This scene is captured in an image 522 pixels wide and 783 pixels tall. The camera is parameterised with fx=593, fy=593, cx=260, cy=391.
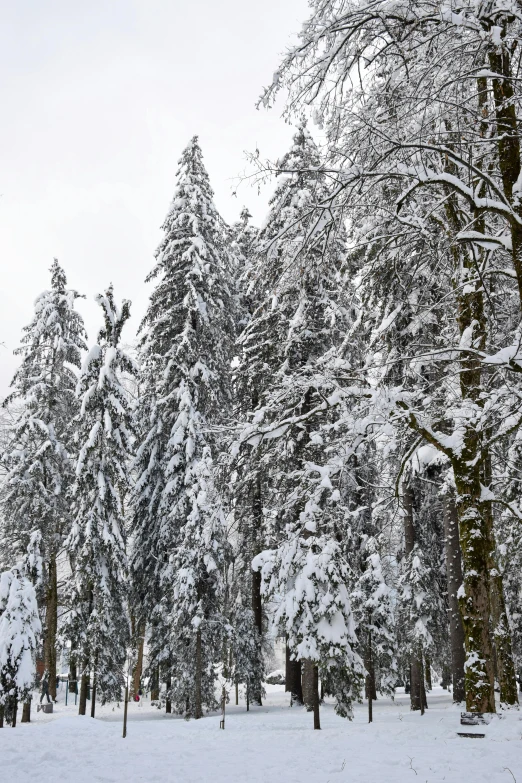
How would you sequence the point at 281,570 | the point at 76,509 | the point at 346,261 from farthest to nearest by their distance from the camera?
the point at 76,509 → the point at 281,570 → the point at 346,261

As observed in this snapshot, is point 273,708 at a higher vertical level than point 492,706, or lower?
lower

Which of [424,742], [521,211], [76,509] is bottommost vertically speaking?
[424,742]

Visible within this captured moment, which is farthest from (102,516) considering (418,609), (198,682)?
(418,609)

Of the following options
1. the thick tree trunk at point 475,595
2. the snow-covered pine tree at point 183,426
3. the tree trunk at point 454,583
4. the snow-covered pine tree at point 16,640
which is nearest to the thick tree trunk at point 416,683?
the tree trunk at point 454,583

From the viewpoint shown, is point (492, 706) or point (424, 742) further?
point (424, 742)

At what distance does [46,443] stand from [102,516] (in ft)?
15.8

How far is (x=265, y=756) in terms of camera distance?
8164 mm

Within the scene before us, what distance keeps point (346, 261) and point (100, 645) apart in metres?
14.1

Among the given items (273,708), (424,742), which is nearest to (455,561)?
(424,742)

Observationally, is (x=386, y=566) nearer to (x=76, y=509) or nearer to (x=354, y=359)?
(x=354, y=359)

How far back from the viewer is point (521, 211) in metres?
5.78

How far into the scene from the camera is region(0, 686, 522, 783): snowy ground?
6.07 m

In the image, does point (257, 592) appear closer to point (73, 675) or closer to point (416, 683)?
point (416, 683)

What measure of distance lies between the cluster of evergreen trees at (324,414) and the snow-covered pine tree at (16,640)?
9.37 ft
